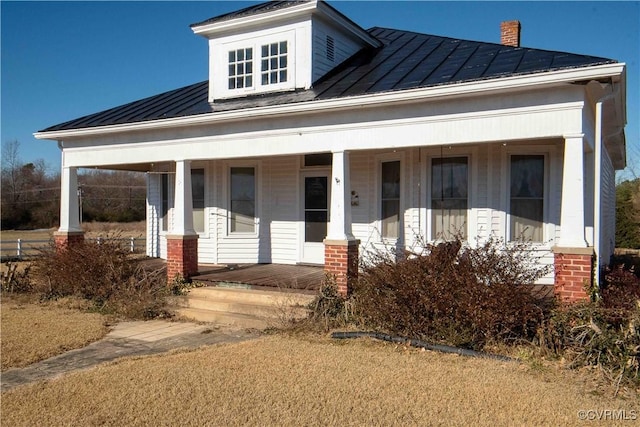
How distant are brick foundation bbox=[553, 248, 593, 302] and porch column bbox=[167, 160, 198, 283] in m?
6.79

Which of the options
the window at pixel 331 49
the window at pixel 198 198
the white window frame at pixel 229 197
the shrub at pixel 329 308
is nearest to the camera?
the shrub at pixel 329 308

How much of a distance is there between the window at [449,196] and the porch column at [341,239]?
2212 mm

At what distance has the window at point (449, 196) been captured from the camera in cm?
1025

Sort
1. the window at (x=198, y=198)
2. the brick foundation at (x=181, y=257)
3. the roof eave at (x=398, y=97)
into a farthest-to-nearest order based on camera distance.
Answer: the window at (x=198, y=198), the brick foundation at (x=181, y=257), the roof eave at (x=398, y=97)

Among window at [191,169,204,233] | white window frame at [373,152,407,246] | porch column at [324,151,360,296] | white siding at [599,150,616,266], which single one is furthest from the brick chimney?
window at [191,169,204,233]

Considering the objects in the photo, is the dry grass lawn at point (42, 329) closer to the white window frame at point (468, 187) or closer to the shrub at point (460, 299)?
the shrub at point (460, 299)

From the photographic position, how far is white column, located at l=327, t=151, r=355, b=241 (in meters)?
8.97

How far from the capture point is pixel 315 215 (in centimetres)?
1219

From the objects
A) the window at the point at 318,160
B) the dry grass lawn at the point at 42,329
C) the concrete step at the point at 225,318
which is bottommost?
the dry grass lawn at the point at 42,329

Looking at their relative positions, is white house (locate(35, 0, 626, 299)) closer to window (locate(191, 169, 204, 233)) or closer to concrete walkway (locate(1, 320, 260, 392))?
window (locate(191, 169, 204, 233))

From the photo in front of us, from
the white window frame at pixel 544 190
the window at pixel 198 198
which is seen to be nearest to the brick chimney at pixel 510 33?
the white window frame at pixel 544 190

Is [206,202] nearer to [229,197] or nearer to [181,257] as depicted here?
[229,197]

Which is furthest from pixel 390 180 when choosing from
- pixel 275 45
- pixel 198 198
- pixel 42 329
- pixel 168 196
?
pixel 42 329

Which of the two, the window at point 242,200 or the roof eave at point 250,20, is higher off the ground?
the roof eave at point 250,20
